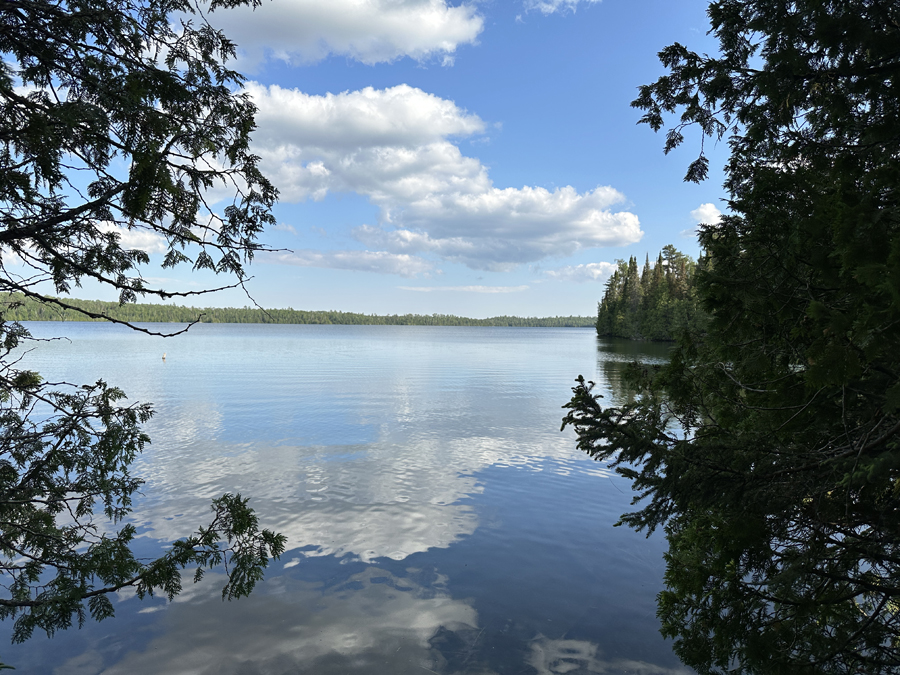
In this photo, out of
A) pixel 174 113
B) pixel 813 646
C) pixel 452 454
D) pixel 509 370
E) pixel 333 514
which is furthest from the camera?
pixel 509 370

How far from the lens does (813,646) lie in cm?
358

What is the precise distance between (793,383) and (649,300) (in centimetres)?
8965

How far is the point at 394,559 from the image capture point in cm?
829

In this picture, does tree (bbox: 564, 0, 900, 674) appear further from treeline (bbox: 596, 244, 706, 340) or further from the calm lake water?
treeline (bbox: 596, 244, 706, 340)

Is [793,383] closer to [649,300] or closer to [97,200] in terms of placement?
[97,200]

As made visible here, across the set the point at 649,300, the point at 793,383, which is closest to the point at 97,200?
the point at 793,383

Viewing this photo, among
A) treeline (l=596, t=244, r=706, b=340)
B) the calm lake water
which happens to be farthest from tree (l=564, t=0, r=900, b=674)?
treeline (l=596, t=244, r=706, b=340)

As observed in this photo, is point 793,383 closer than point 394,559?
Yes

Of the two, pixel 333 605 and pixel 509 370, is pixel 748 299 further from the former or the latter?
pixel 509 370

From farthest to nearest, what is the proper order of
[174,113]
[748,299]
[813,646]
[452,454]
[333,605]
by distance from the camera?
1. [452,454]
2. [333,605]
3. [174,113]
4. [748,299]
5. [813,646]

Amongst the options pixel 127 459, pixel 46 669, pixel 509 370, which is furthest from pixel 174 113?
pixel 509 370

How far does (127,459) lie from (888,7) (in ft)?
26.0

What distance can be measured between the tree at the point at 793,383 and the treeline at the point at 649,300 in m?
64.2

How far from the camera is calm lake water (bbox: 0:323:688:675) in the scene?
19.6ft
